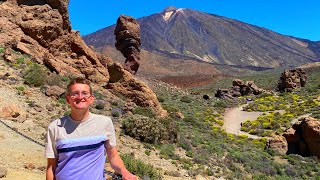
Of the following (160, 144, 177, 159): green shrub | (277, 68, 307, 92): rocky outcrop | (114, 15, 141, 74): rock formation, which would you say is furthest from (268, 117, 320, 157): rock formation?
(277, 68, 307, 92): rocky outcrop

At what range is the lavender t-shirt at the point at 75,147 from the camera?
276 centimetres

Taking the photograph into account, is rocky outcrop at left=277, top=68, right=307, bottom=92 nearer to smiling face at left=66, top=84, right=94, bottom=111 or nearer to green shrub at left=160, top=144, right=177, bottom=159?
green shrub at left=160, top=144, right=177, bottom=159

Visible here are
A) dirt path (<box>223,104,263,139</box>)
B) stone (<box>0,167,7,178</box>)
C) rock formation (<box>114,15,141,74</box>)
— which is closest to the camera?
stone (<box>0,167,7,178</box>)

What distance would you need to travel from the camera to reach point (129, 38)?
31.5 m

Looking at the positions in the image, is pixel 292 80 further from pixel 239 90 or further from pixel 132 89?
pixel 132 89

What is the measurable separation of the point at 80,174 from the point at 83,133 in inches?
12.5

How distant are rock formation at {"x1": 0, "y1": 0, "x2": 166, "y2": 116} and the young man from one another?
50.2ft

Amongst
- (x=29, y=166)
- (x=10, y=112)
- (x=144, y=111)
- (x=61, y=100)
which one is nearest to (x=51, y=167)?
(x=29, y=166)

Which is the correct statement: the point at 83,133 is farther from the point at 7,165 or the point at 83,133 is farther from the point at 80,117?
the point at 7,165

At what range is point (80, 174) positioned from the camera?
2760 mm

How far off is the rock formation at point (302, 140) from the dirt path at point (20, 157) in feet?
47.8

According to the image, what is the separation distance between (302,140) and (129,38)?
17.5 m

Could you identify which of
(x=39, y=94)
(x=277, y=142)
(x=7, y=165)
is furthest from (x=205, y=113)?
(x=7, y=165)

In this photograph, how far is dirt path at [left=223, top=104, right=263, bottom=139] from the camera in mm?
27825
